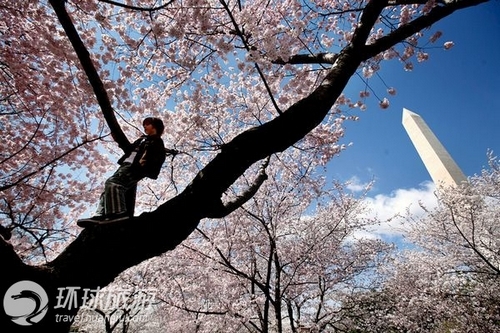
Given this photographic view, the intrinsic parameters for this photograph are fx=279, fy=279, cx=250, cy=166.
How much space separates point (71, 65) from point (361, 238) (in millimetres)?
12148

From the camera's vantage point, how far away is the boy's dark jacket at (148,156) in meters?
2.96

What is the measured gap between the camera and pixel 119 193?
2.68 meters

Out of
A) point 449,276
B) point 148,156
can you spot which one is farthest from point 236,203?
point 449,276

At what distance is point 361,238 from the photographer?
12.5 meters

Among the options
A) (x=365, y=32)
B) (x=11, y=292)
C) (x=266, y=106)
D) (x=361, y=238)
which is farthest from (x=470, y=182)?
(x=11, y=292)

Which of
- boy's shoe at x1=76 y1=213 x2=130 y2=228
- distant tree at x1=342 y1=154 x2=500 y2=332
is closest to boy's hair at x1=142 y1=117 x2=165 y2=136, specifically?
boy's shoe at x1=76 y1=213 x2=130 y2=228

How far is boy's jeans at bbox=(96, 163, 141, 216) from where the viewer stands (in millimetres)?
2492

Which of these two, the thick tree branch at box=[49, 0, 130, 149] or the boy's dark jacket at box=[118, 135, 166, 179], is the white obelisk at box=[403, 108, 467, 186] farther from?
the thick tree branch at box=[49, 0, 130, 149]

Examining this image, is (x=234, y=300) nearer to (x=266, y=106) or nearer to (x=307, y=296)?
(x=307, y=296)

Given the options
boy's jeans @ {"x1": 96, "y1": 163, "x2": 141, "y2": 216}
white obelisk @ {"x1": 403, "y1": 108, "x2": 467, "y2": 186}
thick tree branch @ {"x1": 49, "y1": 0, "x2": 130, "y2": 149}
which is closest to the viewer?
thick tree branch @ {"x1": 49, "y1": 0, "x2": 130, "y2": 149}

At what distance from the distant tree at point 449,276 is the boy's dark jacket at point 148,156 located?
1053cm

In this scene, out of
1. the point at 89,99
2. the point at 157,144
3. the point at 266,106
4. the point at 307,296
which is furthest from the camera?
the point at 307,296

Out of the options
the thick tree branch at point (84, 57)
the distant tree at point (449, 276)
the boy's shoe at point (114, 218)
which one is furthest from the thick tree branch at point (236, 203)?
the distant tree at point (449, 276)

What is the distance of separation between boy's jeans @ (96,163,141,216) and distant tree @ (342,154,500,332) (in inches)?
417
